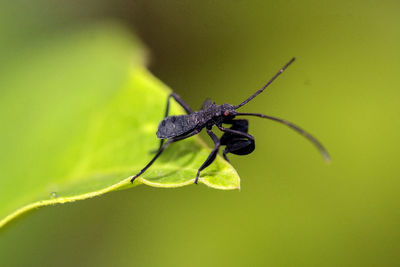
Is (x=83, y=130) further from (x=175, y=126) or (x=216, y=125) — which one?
(x=216, y=125)

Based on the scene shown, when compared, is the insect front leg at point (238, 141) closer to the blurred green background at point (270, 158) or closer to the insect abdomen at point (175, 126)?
the insect abdomen at point (175, 126)

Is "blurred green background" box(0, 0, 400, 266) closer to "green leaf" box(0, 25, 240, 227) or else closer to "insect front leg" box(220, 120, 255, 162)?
"insect front leg" box(220, 120, 255, 162)

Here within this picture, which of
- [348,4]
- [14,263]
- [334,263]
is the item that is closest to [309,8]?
[348,4]

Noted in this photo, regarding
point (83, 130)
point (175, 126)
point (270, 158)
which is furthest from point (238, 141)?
point (83, 130)

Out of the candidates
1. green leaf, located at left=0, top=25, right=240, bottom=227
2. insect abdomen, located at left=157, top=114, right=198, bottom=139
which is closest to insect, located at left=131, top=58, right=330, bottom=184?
insect abdomen, located at left=157, top=114, right=198, bottom=139

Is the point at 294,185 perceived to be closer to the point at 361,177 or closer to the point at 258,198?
the point at 258,198
